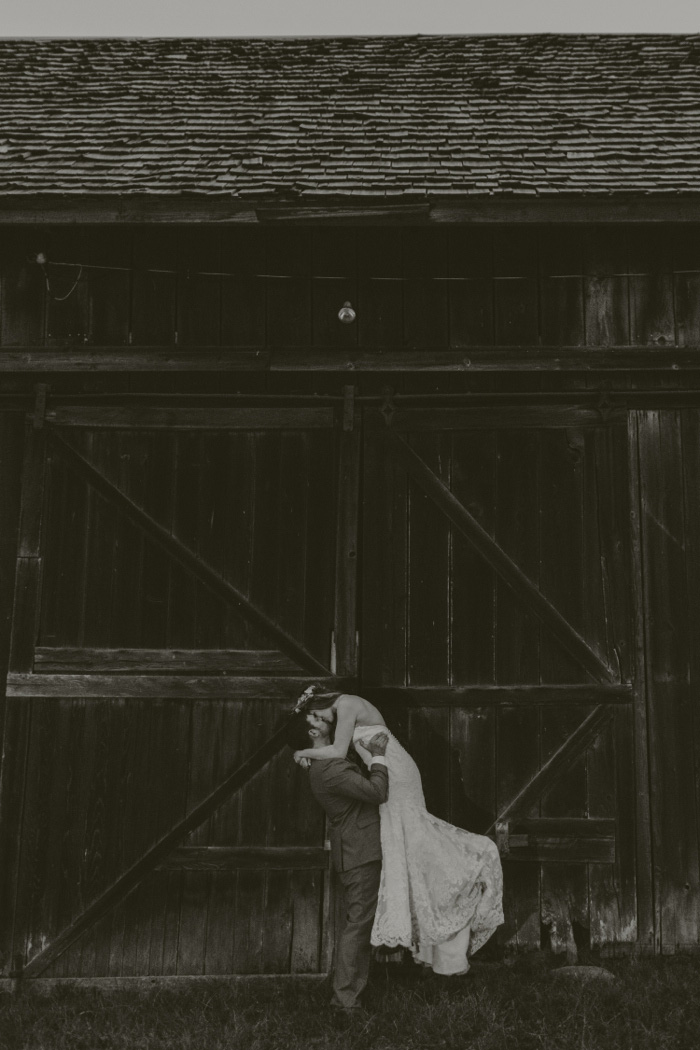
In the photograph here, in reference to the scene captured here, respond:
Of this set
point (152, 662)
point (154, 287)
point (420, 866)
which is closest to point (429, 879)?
point (420, 866)

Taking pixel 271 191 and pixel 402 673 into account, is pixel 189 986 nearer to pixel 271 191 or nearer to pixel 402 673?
pixel 402 673

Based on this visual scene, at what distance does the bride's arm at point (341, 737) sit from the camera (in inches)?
187

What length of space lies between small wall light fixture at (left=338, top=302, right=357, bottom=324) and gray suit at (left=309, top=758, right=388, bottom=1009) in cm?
274

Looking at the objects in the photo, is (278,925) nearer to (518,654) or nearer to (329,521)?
(518,654)

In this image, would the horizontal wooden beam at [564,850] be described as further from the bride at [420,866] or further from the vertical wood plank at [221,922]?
the vertical wood plank at [221,922]

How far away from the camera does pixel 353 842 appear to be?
4746 mm

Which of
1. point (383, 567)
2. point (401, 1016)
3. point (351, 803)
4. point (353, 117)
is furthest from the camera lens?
point (353, 117)

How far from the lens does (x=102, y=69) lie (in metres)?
8.06

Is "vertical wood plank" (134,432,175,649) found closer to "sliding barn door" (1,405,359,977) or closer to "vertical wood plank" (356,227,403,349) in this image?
"sliding barn door" (1,405,359,977)

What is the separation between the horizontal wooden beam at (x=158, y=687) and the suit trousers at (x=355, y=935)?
1.18m

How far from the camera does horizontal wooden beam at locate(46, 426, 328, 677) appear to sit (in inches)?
222

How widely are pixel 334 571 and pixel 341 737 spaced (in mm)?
1230

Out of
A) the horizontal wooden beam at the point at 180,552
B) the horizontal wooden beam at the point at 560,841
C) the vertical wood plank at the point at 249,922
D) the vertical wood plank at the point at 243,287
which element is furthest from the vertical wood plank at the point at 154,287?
the horizontal wooden beam at the point at 560,841

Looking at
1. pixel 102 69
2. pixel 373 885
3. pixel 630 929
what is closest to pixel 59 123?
pixel 102 69
